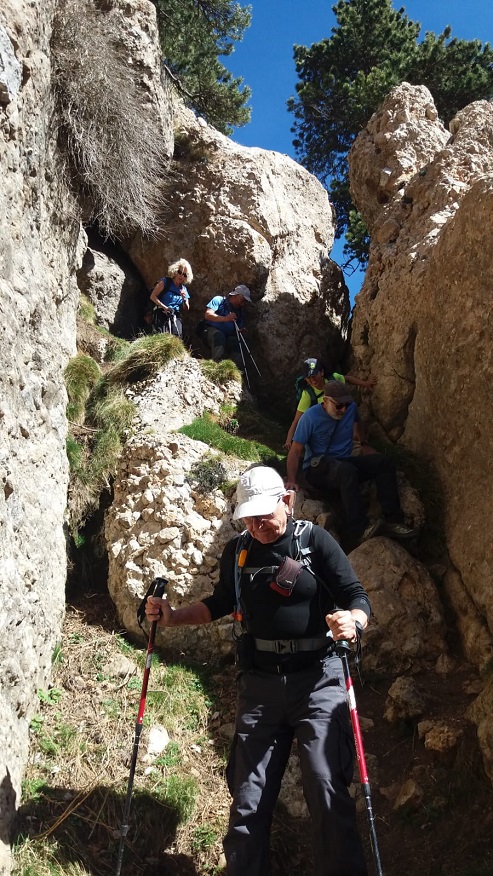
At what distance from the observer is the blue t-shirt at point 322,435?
8.31 meters

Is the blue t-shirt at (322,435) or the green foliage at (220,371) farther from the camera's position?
the green foliage at (220,371)

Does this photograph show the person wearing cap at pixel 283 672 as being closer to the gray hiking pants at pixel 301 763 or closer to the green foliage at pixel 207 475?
the gray hiking pants at pixel 301 763

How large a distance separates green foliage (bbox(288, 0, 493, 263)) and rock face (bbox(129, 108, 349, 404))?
6105 mm

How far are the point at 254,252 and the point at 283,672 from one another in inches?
376

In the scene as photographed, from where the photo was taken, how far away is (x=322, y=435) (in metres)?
→ 8.38

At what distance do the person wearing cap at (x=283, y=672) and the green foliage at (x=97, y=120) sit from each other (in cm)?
555

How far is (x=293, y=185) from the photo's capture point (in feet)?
46.8

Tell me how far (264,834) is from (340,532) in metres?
4.31

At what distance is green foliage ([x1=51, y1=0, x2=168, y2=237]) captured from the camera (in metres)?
7.72

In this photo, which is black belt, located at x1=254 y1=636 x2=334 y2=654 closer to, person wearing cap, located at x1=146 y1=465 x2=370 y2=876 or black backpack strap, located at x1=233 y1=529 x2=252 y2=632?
person wearing cap, located at x1=146 y1=465 x2=370 y2=876

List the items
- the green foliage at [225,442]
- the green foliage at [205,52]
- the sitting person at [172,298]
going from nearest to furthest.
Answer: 1. the green foliage at [225,442]
2. the sitting person at [172,298]
3. the green foliage at [205,52]

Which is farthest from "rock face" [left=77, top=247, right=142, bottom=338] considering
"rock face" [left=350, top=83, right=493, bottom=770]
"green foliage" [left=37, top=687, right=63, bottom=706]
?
"green foliage" [left=37, top=687, right=63, bottom=706]

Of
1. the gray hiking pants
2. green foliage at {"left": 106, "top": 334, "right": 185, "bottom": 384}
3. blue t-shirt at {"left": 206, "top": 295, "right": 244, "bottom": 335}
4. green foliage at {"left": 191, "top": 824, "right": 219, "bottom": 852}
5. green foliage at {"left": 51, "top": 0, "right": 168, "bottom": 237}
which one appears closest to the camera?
the gray hiking pants

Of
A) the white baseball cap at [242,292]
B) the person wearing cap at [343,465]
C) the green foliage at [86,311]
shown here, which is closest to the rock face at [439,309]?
the person wearing cap at [343,465]
